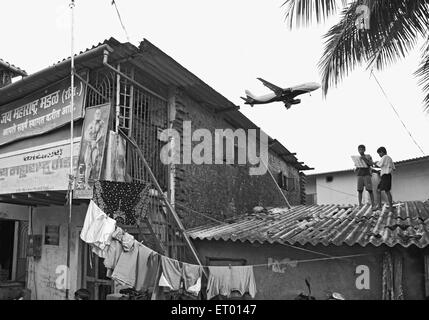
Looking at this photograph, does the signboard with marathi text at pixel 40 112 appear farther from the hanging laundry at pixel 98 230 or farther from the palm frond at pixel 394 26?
the palm frond at pixel 394 26

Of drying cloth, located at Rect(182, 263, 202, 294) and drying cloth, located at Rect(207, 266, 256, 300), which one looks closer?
drying cloth, located at Rect(182, 263, 202, 294)

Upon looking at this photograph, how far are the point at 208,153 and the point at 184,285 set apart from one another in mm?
3872

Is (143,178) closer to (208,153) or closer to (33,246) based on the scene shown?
(208,153)

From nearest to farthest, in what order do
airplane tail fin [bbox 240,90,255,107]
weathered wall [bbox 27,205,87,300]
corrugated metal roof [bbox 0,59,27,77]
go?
airplane tail fin [bbox 240,90,255,107] < weathered wall [bbox 27,205,87,300] < corrugated metal roof [bbox 0,59,27,77]

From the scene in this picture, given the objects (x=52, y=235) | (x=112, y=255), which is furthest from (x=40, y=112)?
(x=112, y=255)

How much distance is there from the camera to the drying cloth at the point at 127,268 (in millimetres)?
6020

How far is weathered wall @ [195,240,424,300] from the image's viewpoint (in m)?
6.48

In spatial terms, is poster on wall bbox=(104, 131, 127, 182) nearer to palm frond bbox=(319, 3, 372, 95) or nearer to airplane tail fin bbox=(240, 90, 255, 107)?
airplane tail fin bbox=(240, 90, 255, 107)

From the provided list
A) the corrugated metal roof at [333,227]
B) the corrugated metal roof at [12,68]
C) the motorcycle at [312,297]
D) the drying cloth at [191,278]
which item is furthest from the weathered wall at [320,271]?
the corrugated metal roof at [12,68]

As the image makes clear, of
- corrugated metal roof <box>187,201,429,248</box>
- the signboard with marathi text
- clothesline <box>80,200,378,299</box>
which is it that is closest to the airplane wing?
corrugated metal roof <box>187,201,429,248</box>

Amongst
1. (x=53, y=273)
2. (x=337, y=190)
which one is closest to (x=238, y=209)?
(x=53, y=273)

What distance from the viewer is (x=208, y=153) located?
9.85 m

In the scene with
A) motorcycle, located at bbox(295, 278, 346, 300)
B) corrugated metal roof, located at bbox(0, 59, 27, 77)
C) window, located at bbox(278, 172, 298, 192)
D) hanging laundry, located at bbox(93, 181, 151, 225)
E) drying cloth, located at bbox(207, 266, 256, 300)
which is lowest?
motorcycle, located at bbox(295, 278, 346, 300)

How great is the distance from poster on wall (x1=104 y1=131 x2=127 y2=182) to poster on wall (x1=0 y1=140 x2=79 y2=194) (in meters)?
0.82
